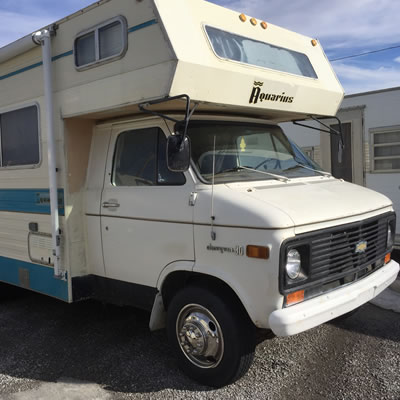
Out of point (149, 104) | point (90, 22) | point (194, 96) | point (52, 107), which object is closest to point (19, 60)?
point (52, 107)

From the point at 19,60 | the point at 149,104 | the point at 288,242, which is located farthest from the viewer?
the point at 19,60

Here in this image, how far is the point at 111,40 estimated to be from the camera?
3770 mm

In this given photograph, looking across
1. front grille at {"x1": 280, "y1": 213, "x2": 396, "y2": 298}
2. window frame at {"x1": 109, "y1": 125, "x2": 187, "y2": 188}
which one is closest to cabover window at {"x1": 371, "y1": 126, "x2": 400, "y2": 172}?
front grille at {"x1": 280, "y1": 213, "x2": 396, "y2": 298}

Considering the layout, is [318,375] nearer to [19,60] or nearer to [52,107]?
[52,107]

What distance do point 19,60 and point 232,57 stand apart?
90.9 inches

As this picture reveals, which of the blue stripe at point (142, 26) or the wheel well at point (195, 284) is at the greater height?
the blue stripe at point (142, 26)

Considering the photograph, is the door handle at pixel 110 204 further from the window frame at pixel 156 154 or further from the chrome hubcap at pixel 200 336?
the chrome hubcap at pixel 200 336

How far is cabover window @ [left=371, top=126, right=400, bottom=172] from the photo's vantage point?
7.80 m

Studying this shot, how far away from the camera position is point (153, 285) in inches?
150

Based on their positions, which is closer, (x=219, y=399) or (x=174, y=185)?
(x=219, y=399)

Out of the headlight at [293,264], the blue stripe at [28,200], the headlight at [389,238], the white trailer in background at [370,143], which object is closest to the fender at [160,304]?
the headlight at [293,264]

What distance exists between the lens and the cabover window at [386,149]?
7.80 meters

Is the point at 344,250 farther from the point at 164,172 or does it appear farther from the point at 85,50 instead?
the point at 85,50

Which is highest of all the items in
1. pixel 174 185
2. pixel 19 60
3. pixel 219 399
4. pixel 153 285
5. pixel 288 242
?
pixel 19 60
